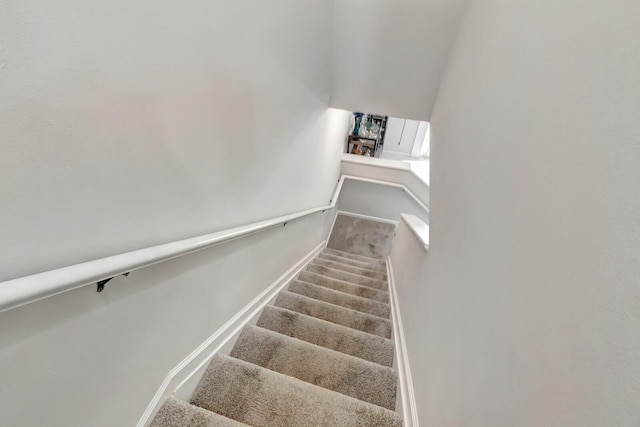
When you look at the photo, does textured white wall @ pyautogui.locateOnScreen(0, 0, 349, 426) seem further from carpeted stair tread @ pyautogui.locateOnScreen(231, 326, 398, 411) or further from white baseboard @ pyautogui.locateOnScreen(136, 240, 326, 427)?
carpeted stair tread @ pyautogui.locateOnScreen(231, 326, 398, 411)

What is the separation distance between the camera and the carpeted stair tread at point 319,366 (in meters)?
1.50

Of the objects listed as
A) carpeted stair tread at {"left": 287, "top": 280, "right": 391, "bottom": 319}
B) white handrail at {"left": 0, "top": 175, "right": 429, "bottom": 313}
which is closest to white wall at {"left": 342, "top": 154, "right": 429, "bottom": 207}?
carpeted stair tread at {"left": 287, "top": 280, "right": 391, "bottom": 319}

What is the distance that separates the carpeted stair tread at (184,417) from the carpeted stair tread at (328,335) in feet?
2.59

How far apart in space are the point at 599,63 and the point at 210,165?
106 centimetres

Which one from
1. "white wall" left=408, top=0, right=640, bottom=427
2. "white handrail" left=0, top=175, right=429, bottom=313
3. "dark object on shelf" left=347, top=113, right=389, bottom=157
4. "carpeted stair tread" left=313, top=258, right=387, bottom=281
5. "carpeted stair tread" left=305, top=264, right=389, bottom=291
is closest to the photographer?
"white wall" left=408, top=0, right=640, bottom=427

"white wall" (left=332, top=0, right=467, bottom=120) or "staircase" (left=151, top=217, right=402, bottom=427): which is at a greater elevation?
"white wall" (left=332, top=0, right=467, bottom=120)

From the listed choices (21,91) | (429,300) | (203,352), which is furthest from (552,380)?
(203,352)

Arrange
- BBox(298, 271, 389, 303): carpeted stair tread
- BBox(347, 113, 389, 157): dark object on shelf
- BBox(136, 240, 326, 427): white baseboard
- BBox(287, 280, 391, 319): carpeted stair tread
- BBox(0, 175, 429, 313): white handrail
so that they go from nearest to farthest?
1. BBox(0, 175, 429, 313): white handrail
2. BBox(136, 240, 326, 427): white baseboard
3. BBox(287, 280, 391, 319): carpeted stair tread
4. BBox(298, 271, 389, 303): carpeted stair tread
5. BBox(347, 113, 389, 157): dark object on shelf

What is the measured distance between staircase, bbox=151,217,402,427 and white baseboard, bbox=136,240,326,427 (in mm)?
44

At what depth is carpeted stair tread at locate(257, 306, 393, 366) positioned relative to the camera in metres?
1.80

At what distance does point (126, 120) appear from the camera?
2.28 ft

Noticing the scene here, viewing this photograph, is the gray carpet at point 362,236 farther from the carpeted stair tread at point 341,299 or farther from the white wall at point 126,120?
the white wall at point 126,120

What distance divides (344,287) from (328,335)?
3.28 ft

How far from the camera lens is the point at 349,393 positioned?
4.86 ft
